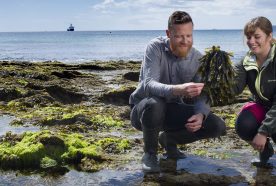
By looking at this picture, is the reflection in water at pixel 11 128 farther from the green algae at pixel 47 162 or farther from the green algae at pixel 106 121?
the green algae at pixel 47 162

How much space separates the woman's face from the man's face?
0.70 meters

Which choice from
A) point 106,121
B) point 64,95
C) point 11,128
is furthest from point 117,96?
point 11,128

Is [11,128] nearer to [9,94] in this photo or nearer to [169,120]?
[169,120]

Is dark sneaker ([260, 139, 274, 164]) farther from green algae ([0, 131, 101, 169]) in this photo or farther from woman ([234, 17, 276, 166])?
green algae ([0, 131, 101, 169])

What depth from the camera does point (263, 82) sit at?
5.21m

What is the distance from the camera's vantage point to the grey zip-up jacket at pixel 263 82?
5.04 metres

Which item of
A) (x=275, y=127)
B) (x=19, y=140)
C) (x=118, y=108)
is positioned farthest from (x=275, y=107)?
(x=118, y=108)

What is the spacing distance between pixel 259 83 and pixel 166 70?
113cm

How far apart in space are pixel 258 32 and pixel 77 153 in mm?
2756

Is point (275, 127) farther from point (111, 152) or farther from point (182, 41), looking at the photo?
point (111, 152)

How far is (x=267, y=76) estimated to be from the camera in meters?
5.18

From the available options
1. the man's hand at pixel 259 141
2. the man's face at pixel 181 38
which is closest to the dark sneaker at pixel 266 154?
the man's hand at pixel 259 141

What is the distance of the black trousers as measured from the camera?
208 inches

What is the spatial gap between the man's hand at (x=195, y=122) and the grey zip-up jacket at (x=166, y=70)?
0.09m
